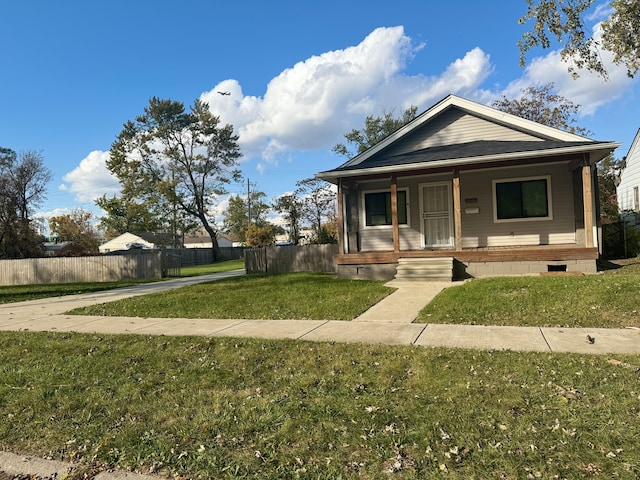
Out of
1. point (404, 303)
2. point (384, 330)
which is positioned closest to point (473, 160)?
point (404, 303)

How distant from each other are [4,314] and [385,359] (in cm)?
958

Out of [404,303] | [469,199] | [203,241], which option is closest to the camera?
[404,303]

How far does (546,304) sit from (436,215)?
737 cm

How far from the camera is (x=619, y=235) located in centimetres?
1488

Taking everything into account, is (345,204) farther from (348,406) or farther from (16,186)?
(16,186)

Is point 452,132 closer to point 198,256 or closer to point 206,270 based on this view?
point 206,270

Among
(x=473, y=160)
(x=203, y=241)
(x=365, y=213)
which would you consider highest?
(x=473, y=160)

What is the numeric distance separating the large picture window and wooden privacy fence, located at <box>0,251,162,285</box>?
A: 11507mm

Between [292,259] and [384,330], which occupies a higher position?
[292,259]

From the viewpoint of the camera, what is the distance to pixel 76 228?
222ft

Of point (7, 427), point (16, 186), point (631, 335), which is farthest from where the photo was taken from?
→ point (16, 186)

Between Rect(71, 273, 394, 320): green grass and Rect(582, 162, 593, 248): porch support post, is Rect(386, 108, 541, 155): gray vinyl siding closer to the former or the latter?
Rect(582, 162, 593, 248): porch support post

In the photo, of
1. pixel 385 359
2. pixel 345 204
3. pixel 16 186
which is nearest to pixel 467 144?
pixel 345 204

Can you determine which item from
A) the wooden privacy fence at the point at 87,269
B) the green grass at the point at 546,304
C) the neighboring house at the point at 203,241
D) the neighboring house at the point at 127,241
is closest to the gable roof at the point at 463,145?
the green grass at the point at 546,304
